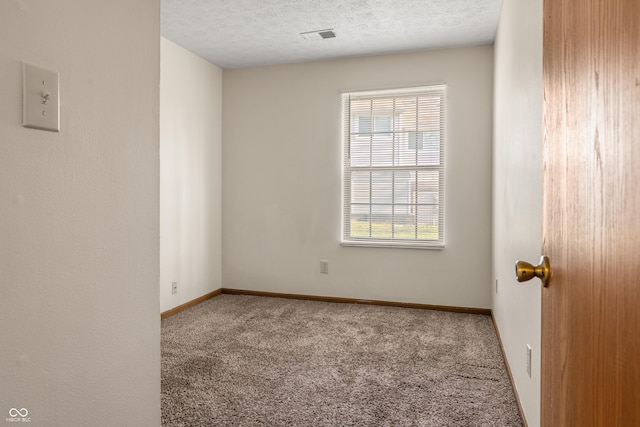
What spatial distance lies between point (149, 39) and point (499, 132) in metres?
2.75

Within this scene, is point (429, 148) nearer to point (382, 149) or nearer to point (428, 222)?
point (382, 149)

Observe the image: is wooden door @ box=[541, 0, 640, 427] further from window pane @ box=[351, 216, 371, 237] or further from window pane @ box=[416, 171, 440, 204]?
window pane @ box=[351, 216, 371, 237]

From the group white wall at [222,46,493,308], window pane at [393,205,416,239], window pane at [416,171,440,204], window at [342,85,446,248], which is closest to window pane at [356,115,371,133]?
window at [342,85,446,248]

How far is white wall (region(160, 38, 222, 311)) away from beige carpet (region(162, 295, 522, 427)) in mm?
437

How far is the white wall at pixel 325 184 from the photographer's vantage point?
12.7 feet

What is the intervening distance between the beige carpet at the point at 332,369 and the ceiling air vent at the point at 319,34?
8.08 ft

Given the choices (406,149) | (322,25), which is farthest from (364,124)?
(322,25)

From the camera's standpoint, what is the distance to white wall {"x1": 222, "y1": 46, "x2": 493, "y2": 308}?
12.7 feet

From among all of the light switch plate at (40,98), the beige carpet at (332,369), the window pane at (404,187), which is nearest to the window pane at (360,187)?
the window pane at (404,187)

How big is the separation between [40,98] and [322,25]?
295 centimetres

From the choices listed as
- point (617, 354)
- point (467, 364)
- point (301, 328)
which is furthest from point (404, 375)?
point (617, 354)

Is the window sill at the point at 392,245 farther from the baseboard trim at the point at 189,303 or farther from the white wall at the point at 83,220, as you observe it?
the white wall at the point at 83,220

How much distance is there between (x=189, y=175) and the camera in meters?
4.11

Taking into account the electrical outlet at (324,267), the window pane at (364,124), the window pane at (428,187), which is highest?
the window pane at (364,124)
